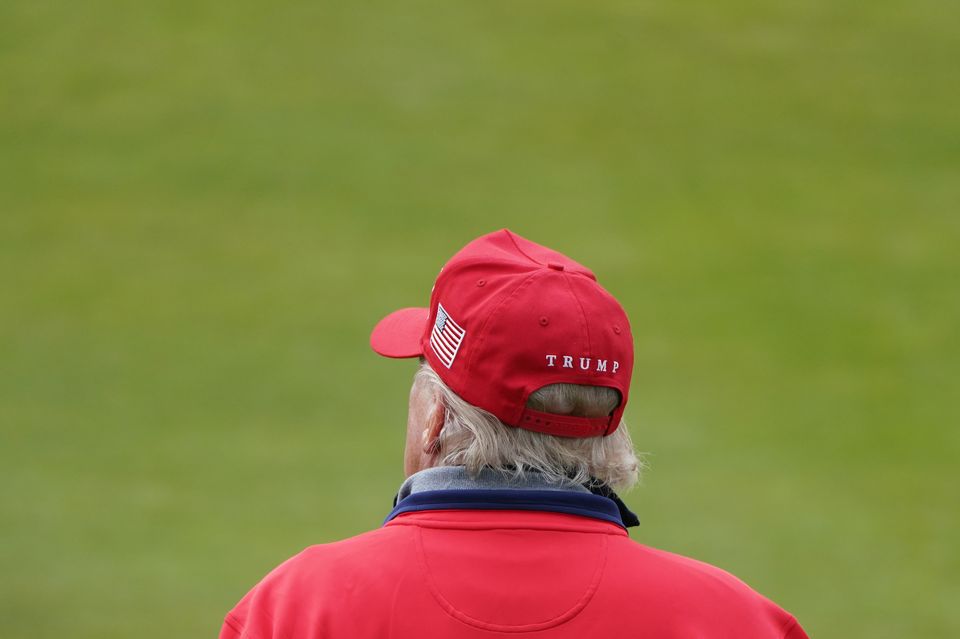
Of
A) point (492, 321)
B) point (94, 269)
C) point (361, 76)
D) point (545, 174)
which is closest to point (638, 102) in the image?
point (545, 174)

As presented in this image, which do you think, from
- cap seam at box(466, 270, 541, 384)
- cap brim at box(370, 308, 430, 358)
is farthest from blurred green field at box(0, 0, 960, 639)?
cap seam at box(466, 270, 541, 384)

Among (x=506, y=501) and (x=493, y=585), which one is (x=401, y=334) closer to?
(x=506, y=501)

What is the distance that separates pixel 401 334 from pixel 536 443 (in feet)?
1.25

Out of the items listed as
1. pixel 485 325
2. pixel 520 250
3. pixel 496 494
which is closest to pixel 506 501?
pixel 496 494

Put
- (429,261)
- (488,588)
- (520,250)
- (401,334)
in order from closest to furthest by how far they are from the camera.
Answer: (488,588) → (520,250) → (401,334) → (429,261)

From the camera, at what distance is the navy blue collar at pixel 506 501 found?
1.81m

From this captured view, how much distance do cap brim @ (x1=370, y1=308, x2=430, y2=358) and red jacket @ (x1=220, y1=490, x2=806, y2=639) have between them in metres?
0.33

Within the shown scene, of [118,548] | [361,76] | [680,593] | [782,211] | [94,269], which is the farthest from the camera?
[361,76]

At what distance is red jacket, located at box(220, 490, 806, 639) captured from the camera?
1.72 metres

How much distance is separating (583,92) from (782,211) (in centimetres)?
220

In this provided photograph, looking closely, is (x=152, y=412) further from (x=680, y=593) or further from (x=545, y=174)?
(x=680, y=593)

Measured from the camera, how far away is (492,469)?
185 centimetres

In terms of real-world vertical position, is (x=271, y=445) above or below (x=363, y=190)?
below

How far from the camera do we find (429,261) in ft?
33.3
